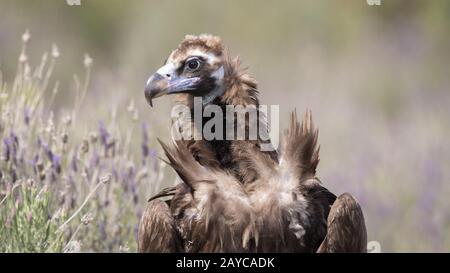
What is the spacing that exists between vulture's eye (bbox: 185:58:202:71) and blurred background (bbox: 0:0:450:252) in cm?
400

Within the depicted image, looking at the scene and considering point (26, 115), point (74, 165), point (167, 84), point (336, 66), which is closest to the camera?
point (167, 84)

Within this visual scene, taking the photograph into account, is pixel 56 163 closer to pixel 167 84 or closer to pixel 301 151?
pixel 167 84

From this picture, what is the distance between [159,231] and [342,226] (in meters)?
0.91

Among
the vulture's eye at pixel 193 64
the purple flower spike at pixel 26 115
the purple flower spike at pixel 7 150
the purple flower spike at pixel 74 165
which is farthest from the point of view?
the purple flower spike at pixel 26 115

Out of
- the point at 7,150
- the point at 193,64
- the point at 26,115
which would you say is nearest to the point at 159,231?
the point at 193,64

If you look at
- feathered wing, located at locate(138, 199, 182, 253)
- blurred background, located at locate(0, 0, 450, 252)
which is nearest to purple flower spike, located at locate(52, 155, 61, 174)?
feathered wing, located at locate(138, 199, 182, 253)

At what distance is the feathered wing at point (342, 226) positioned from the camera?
6.20 meters

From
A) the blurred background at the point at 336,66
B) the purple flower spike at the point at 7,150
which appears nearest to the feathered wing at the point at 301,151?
the purple flower spike at the point at 7,150

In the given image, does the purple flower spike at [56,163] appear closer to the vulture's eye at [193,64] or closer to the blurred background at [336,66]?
the vulture's eye at [193,64]

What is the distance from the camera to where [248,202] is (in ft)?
20.6

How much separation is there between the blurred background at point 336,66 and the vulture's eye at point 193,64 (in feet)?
13.1
